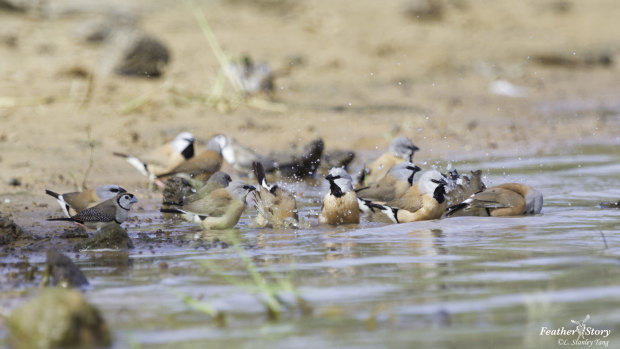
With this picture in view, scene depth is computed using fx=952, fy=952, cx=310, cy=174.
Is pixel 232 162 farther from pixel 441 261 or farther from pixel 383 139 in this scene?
pixel 441 261

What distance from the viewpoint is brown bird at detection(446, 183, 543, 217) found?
8391 millimetres

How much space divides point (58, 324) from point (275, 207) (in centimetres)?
411

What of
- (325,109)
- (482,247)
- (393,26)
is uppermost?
(393,26)

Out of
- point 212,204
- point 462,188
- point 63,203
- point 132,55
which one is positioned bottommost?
point 462,188

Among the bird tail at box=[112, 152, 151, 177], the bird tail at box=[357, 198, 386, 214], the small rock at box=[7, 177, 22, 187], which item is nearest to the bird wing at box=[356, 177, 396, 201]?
the bird tail at box=[357, 198, 386, 214]

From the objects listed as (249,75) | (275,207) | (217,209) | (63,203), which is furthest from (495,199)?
(249,75)

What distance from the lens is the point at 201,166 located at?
10.3 m

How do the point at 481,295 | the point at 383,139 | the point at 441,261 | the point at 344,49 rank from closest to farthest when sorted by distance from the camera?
the point at 481,295 → the point at 441,261 → the point at 383,139 → the point at 344,49

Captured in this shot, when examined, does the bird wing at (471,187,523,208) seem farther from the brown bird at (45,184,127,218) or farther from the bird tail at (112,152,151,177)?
the bird tail at (112,152,151,177)

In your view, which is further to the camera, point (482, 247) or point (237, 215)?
point (237, 215)

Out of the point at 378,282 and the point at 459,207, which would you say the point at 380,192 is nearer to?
the point at 459,207

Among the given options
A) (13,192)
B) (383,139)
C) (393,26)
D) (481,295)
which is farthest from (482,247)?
(393,26)

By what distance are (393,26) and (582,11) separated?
20.8ft

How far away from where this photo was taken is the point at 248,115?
46.8 feet
